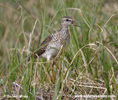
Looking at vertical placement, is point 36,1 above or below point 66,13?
above

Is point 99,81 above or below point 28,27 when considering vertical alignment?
below

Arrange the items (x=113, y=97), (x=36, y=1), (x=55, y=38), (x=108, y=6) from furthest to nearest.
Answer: (x=36, y=1), (x=108, y=6), (x=55, y=38), (x=113, y=97)

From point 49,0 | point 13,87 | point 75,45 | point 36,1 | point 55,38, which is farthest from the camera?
point 36,1

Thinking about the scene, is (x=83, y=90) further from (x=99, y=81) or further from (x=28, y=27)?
(x=28, y=27)

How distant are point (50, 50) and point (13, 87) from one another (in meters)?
1.36

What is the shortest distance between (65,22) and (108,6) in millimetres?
3323

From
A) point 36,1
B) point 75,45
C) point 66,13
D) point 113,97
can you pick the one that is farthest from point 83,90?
point 36,1

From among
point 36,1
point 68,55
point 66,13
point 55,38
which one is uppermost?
point 36,1

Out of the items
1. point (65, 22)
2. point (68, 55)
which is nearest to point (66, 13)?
point (65, 22)

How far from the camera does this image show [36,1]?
32.1 ft

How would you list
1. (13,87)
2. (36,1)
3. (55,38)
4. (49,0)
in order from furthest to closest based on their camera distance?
(36,1)
(49,0)
(55,38)
(13,87)

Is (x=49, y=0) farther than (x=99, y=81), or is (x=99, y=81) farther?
(x=49, y=0)

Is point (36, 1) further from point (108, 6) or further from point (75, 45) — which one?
point (75, 45)

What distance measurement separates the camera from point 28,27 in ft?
32.2
